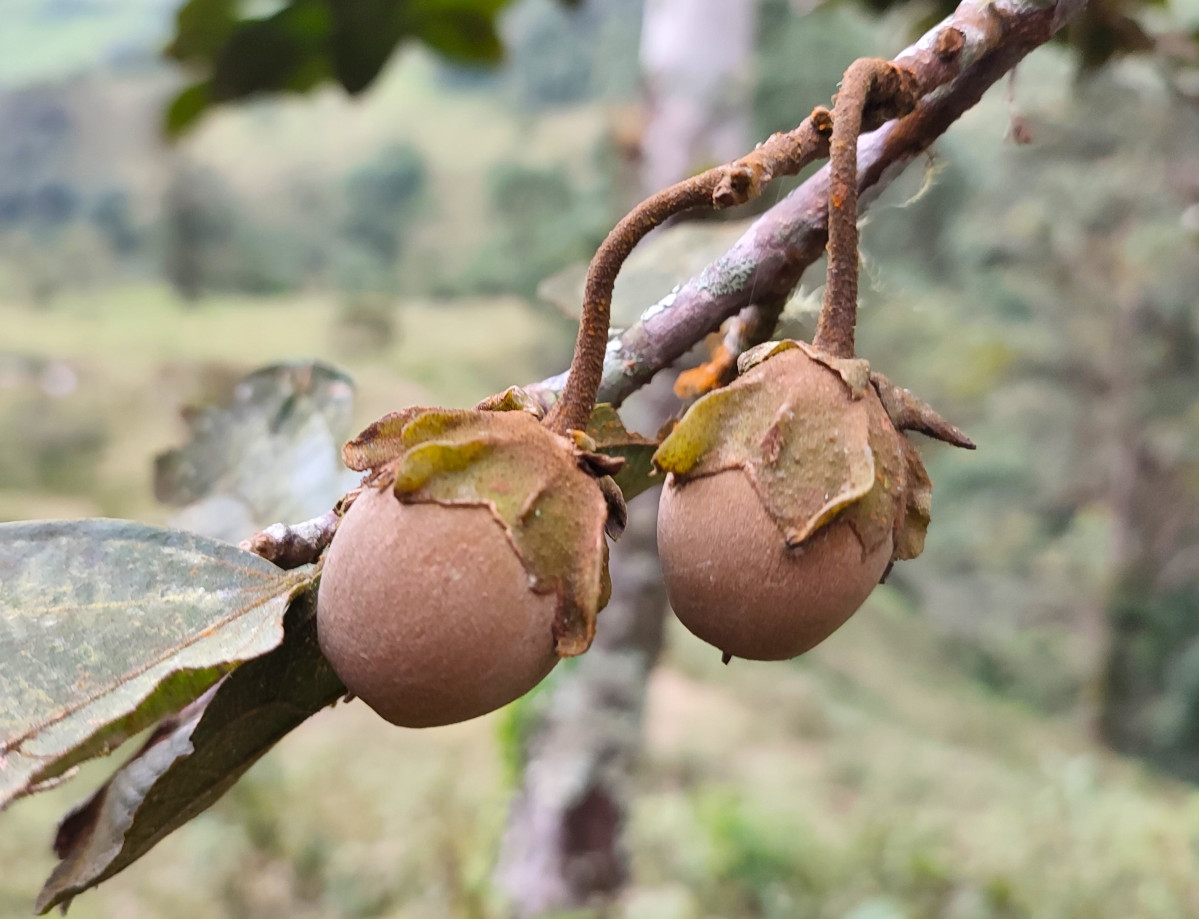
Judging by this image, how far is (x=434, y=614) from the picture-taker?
1.22ft

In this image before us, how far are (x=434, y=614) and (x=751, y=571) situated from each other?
15cm

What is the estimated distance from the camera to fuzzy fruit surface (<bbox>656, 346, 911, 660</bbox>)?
15.9 inches

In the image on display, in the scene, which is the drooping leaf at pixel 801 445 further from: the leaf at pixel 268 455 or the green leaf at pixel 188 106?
the green leaf at pixel 188 106

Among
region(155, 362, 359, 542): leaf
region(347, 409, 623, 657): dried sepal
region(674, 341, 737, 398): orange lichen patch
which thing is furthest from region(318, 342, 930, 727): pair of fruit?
region(155, 362, 359, 542): leaf

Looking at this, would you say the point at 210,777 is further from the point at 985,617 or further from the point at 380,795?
the point at 985,617

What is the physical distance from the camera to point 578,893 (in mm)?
2178

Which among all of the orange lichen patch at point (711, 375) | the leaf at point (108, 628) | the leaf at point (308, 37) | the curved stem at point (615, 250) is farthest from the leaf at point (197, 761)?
the leaf at point (308, 37)

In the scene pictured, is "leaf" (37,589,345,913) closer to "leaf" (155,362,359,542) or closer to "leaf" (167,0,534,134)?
"leaf" (155,362,359,542)

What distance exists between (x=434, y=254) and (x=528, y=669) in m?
7.21

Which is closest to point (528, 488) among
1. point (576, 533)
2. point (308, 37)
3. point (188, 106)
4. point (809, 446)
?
point (576, 533)

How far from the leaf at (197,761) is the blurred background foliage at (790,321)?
17.5 inches

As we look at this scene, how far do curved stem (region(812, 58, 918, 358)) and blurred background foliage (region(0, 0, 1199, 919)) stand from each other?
0.24 metres

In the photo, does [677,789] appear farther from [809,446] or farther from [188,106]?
[809,446]

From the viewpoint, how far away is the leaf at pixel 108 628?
36cm
